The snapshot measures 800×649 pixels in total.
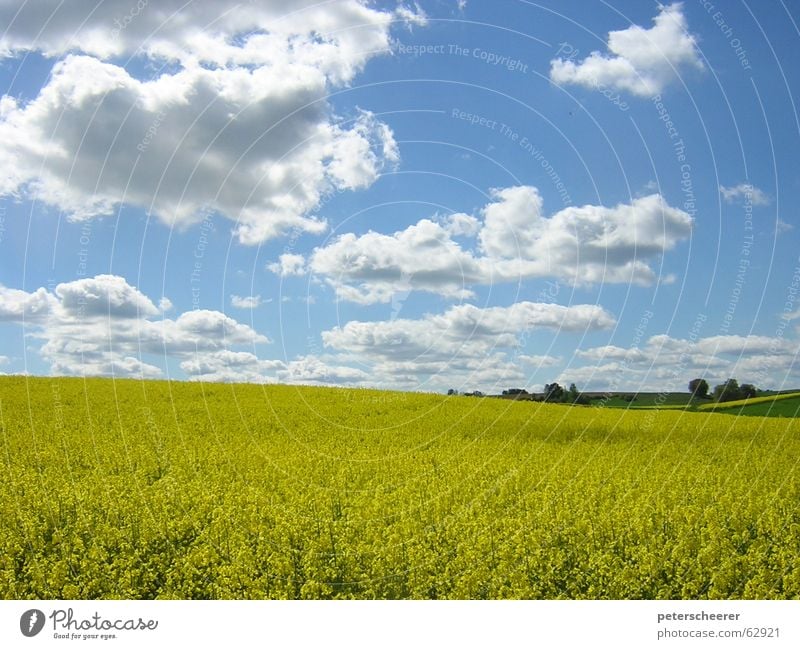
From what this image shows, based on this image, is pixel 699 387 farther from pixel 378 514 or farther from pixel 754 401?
pixel 378 514

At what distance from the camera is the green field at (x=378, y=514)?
28.5 feet

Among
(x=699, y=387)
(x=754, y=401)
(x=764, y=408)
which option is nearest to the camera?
(x=699, y=387)

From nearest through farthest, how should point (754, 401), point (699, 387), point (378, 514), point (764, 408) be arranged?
point (378, 514) → point (699, 387) → point (764, 408) → point (754, 401)

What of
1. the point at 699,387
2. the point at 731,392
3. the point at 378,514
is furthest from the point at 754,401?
the point at 378,514

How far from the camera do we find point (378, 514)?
11.3 meters

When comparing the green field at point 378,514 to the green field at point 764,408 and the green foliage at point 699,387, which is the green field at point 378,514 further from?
the green field at point 764,408

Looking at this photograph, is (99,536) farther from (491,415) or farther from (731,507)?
(491,415)

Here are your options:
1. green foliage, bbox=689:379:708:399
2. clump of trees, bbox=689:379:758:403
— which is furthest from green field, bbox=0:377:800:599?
clump of trees, bbox=689:379:758:403

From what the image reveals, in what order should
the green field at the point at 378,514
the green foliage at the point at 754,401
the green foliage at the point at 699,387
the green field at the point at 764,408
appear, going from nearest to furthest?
1. the green field at the point at 378,514
2. the green foliage at the point at 699,387
3. the green field at the point at 764,408
4. the green foliage at the point at 754,401

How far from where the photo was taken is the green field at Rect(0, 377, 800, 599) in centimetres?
870

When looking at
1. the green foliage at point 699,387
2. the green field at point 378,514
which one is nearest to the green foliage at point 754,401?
the green foliage at point 699,387

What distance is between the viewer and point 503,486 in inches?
543

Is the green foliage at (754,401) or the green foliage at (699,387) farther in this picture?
the green foliage at (754,401)
